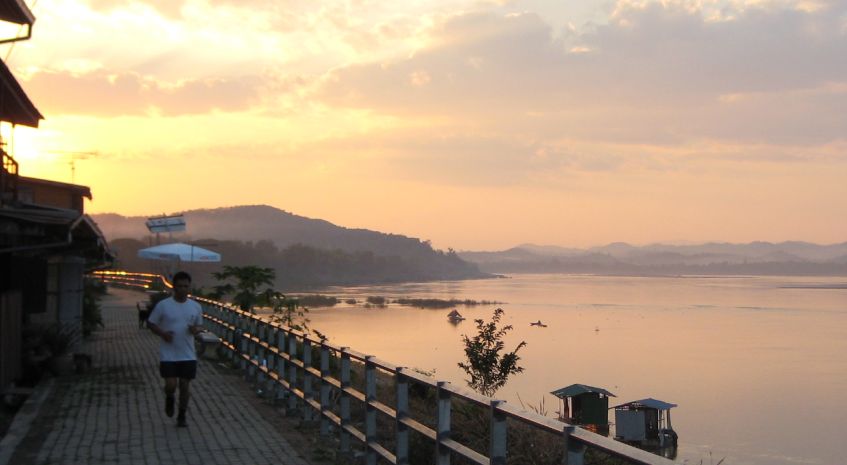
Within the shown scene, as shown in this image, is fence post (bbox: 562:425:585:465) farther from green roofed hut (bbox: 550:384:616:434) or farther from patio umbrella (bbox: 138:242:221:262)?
patio umbrella (bbox: 138:242:221:262)

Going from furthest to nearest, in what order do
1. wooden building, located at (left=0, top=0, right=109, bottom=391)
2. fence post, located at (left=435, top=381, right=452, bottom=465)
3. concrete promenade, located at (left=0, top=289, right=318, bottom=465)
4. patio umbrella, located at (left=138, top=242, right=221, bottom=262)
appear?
patio umbrella, located at (left=138, top=242, right=221, bottom=262) < wooden building, located at (left=0, top=0, right=109, bottom=391) < concrete promenade, located at (left=0, top=289, right=318, bottom=465) < fence post, located at (left=435, top=381, right=452, bottom=465)

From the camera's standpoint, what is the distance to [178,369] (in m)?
11.4

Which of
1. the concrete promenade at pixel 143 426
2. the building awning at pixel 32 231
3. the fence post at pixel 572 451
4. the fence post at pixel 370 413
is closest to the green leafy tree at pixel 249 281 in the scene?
the concrete promenade at pixel 143 426

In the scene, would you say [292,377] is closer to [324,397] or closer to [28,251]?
[324,397]

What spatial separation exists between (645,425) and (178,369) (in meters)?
19.9

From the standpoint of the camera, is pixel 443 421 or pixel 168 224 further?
pixel 168 224

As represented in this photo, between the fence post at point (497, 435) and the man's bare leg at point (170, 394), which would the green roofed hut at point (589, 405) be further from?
the fence post at point (497, 435)

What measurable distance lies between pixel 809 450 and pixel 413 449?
907 inches

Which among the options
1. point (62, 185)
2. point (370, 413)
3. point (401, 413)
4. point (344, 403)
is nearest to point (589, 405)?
point (62, 185)

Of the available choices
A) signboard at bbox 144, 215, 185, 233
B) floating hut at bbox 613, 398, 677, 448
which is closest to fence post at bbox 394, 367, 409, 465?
floating hut at bbox 613, 398, 677, 448

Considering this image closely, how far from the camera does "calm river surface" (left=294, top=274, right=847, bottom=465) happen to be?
31.5 m

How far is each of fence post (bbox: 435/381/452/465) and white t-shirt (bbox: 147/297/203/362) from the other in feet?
16.4

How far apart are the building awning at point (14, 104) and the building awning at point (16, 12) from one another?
1.12 m

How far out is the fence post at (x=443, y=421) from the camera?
6.80 m
